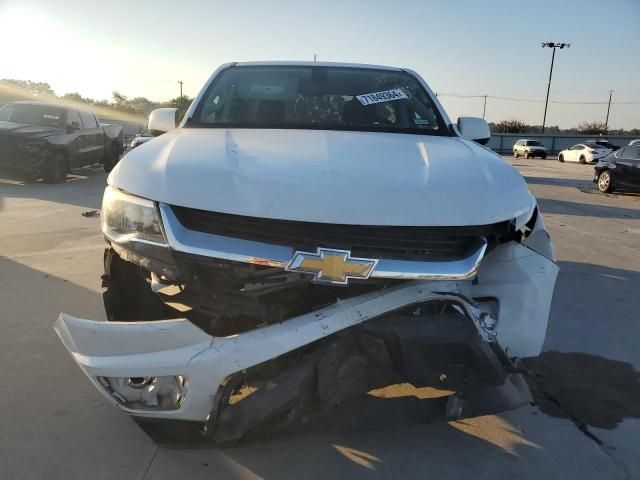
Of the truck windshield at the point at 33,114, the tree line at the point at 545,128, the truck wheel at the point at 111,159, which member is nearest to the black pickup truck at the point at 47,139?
the truck windshield at the point at 33,114

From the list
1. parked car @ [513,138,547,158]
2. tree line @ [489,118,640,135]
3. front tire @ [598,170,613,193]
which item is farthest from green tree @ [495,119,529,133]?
front tire @ [598,170,613,193]

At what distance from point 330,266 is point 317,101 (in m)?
1.94

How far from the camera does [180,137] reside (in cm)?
285

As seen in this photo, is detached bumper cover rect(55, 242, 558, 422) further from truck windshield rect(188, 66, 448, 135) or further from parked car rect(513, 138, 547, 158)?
parked car rect(513, 138, 547, 158)

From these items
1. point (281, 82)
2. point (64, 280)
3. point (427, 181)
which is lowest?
point (64, 280)

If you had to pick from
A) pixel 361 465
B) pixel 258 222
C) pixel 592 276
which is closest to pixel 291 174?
pixel 258 222

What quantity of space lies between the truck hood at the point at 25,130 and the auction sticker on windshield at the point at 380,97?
10520 mm

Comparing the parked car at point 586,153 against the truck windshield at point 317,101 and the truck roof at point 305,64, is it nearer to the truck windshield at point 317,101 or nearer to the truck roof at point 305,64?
the truck roof at point 305,64

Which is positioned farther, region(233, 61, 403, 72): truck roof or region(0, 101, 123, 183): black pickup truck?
region(0, 101, 123, 183): black pickup truck

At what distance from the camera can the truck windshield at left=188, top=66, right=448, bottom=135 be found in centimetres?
340

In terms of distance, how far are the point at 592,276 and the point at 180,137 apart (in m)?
4.76

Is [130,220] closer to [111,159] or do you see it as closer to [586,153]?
[111,159]

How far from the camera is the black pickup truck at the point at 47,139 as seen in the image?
38.5 ft

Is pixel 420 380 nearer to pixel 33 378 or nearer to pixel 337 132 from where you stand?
pixel 337 132
